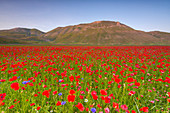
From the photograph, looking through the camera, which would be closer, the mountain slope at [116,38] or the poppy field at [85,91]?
the poppy field at [85,91]

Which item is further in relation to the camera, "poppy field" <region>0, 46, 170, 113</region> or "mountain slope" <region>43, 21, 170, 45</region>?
"mountain slope" <region>43, 21, 170, 45</region>

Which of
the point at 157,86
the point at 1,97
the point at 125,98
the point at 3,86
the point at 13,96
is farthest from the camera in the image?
the point at 157,86

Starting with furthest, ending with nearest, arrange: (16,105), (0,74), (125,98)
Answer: (0,74) → (125,98) → (16,105)

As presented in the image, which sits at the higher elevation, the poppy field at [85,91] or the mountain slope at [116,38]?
the mountain slope at [116,38]

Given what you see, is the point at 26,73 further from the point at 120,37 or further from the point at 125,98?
the point at 120,37

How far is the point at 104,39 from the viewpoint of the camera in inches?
5251

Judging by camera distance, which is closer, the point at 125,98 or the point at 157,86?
the point at 125,98

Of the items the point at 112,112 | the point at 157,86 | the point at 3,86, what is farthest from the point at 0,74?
the point at 157,86

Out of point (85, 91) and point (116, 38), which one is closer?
point (85, 91)

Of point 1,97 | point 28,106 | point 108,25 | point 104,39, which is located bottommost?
point 28,106

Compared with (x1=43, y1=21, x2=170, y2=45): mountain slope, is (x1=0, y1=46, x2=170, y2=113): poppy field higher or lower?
lower

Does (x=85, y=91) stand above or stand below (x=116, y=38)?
below

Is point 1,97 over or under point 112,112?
over

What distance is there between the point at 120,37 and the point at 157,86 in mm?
142429
